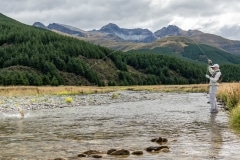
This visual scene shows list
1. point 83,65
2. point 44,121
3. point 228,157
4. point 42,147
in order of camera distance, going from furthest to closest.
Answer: point 83,65, point 44,121, point 42,147, point 228,157

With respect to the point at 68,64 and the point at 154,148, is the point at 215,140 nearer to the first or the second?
the point at 154,148

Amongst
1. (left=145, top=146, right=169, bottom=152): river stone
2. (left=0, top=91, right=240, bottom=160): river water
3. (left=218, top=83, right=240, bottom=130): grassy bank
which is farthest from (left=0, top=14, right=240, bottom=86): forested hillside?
(left=145, top=146, right=169, bottom=152): river stone

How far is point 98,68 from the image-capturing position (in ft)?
511

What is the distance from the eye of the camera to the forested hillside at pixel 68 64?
128 meters

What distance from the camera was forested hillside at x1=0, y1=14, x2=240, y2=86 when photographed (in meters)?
128

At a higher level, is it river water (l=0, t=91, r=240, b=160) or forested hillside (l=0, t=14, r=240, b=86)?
forested hillside (l=0, t=14, r=240, b=86)

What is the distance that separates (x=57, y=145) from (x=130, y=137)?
3060 mm

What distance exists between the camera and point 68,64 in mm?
142000

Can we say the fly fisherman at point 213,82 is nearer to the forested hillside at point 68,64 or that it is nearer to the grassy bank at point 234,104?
the grassy bank at point 234,104

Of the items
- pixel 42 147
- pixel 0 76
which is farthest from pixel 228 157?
pixel 0 76

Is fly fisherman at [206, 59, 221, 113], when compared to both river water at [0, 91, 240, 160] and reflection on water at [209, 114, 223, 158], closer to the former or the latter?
river water at [0, 91, 240, 160]

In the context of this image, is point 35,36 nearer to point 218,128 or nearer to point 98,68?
point 98,68

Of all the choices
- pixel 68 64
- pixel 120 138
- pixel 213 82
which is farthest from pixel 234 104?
pixel 68 64

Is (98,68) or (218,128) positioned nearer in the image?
(218,128)
